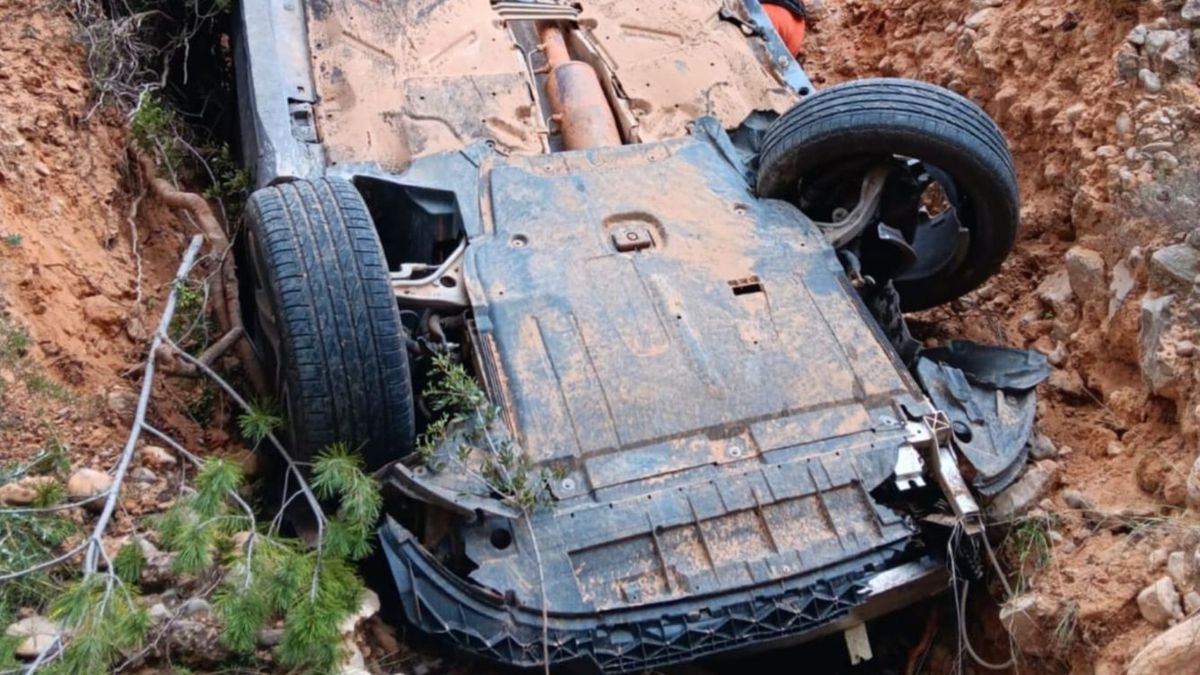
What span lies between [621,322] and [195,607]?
162cm

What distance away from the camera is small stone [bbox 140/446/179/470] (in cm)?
411

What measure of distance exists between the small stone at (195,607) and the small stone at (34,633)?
33 centimetres

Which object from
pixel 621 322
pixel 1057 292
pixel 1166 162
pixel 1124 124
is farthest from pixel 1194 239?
pixel 621 322

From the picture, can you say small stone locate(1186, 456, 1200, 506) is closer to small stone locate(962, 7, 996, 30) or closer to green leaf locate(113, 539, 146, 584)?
green leaf locate(113, 539, 146, 584)

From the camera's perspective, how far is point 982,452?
13.6 feet

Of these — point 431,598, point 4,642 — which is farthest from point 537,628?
point 4,642

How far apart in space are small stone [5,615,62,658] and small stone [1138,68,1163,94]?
14.4 feet

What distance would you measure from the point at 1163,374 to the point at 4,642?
11.6ft

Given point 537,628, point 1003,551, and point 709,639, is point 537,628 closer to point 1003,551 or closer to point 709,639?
point 709,639

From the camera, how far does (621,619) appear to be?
12.0ft

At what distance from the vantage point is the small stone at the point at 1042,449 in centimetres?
440

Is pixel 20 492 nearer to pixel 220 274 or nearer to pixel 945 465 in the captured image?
pixel 220 274

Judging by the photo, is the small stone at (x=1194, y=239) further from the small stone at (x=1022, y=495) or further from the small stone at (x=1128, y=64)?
the small stone at (x=1128, y=64)

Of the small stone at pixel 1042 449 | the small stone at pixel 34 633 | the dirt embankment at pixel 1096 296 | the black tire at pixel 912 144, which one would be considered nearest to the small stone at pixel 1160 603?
the dirt embankment at pixel 1096 296
